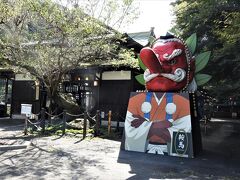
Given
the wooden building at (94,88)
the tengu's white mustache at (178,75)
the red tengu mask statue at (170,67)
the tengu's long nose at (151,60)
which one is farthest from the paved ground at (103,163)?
the wooden building at (94,88)

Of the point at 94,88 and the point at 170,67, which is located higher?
the point at 170,67

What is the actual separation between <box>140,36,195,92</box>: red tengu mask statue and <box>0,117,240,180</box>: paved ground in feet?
8.15

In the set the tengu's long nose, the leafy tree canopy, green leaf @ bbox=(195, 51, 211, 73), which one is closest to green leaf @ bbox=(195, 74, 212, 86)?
green leaf @ bbox=(195, 51, 211, 73)

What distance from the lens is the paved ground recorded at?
727cm

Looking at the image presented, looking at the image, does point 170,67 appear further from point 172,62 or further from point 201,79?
point 201,79

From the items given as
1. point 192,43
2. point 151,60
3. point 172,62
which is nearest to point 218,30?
point 192,43

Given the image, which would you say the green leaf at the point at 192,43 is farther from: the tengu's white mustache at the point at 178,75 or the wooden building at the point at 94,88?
the wooden building at the point at 94,88

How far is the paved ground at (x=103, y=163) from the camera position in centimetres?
727

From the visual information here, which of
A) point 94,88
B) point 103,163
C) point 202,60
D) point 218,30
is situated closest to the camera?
point 103,163

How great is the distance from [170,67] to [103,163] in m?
4.20

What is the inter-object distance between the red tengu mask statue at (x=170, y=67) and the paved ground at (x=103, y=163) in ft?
8.15

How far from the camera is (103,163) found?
336 inches

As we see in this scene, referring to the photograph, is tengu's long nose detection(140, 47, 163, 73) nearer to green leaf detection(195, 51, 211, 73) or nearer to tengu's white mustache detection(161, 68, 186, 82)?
Answer: tengu's white mustache detection(161, 68, 186, 82)

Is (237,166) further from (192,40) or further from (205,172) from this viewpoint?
(192,40)
